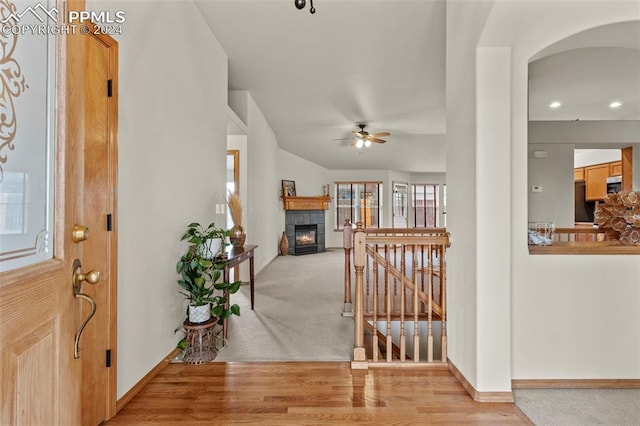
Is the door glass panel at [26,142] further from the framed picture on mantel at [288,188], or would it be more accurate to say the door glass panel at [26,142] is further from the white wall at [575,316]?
the framed picture on mantel at [288,188]

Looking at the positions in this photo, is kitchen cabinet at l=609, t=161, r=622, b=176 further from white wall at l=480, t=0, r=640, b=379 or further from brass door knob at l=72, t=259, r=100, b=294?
brass door knob at l=72, t=259, r=100, b=294

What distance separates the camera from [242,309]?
12.1 feet

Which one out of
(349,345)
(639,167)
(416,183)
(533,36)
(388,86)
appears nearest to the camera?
(533,36)

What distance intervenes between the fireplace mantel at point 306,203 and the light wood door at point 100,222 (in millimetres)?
5839

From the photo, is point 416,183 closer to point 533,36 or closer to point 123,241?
point 533,36

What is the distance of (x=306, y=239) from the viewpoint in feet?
27.2

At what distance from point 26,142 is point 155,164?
155cm

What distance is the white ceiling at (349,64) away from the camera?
2.87 m

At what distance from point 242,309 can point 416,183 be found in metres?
8.08

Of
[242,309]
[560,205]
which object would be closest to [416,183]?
[560,205]

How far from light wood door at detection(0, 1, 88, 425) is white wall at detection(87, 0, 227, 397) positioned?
107cm

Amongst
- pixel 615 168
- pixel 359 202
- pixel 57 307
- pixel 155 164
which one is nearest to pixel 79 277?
pixel 57 307

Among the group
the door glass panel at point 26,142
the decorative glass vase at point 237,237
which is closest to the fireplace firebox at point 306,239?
the decorative glass vase at point 237,237

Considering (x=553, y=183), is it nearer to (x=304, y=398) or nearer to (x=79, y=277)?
(x=304, y=398)
